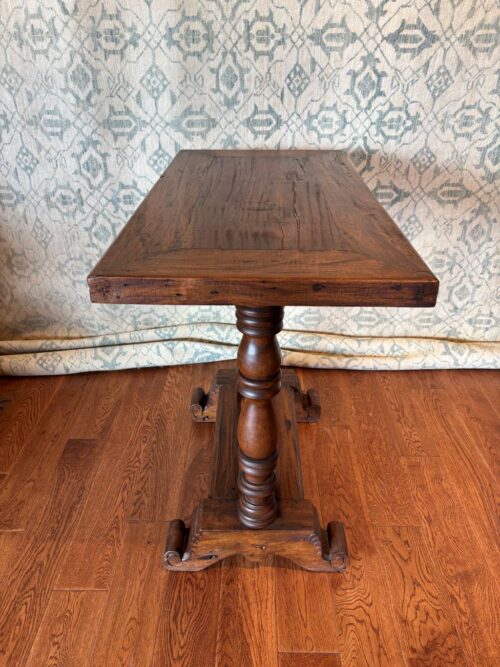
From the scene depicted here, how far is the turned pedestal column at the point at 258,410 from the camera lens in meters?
1.06

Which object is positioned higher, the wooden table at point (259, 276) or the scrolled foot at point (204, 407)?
the wooden table at point (259, 276)

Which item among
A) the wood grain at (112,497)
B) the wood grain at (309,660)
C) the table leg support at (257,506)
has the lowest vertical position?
the wood grain at (112,497)

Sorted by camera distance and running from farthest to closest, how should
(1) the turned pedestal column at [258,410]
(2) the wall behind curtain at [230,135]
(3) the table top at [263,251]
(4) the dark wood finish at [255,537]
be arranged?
(2) the wall behind curtain at [230,135] → (4) the dark wood finish at [255,537] → (1) the turned pedestal column at [258,410] → (3) the table top at [263,251]

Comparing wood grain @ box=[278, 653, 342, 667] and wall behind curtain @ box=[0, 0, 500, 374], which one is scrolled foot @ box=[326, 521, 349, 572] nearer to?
wood grain @ box=[278, 653, 342, 667]

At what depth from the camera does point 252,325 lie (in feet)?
3.46

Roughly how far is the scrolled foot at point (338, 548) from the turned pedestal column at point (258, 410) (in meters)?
0.15

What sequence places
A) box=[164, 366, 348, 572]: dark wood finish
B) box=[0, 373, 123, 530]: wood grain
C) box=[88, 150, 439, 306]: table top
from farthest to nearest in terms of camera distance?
box=[0, 373, 123, 530]: wood grain
box=[164, 366, 348, 572]: dark wood finish
box=[88, 150, 439, 306]: table top

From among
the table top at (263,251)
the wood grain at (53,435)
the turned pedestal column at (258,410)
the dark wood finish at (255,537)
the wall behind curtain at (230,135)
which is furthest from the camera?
the wall behind curtain at (230,135)

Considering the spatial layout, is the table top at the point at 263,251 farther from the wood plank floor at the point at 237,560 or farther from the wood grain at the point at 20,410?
the wood grain at the point at 20,410

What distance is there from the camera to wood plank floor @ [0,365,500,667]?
111 cm

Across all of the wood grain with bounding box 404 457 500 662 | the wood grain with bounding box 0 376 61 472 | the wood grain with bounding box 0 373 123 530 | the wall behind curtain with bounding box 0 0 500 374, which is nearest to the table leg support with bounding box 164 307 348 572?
the wood grain with bounding box 404 457 500 662

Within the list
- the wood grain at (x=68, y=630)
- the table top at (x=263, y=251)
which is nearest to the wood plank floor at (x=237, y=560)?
the wood grain at (x=68, y=630)

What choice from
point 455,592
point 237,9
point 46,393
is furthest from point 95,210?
point 455,592

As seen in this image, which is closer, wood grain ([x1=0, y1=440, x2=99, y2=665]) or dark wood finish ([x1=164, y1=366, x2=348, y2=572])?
wood grain ([x1=0, y1=440, x2=99, y2=665])
